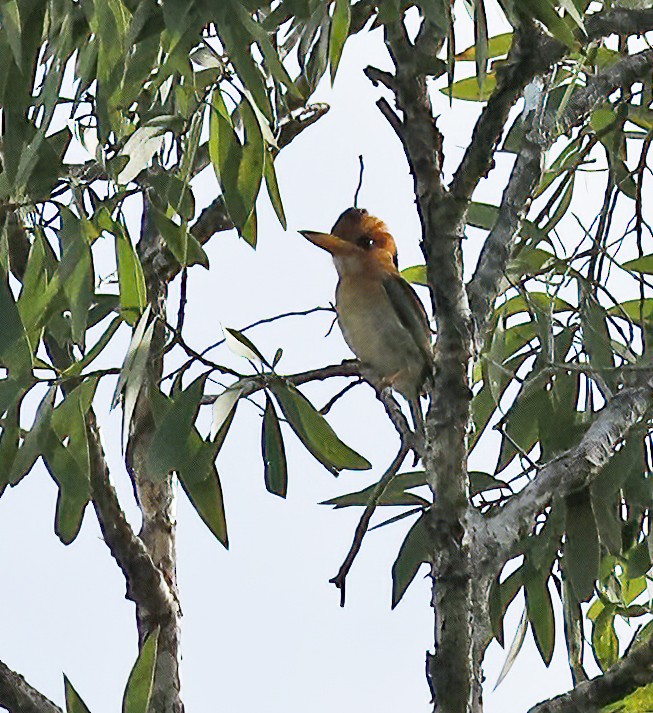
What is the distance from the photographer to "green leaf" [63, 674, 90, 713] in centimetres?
169

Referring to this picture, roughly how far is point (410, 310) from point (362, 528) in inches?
25.2

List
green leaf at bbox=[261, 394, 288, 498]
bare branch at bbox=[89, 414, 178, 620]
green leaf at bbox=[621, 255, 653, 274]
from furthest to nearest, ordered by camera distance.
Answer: green leaf at bbox=[621, 255, 653, 274] → bare branch at bbox=[89, 414, 178, 620] → green leaf at bbox=[261, 394, 288, 498]

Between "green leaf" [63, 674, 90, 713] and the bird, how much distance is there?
2.42 feet

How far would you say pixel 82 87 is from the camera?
163 cm

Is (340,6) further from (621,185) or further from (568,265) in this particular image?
(621,185)

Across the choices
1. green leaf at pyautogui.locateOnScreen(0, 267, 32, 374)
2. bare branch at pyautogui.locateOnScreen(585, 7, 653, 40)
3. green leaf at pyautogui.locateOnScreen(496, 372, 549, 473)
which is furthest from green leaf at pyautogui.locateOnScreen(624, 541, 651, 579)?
green leaf at pyautogui.locateOnScreen(0, 267, 32, 374)

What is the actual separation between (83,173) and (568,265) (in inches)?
32.2

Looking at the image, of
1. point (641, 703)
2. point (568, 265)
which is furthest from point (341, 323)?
point (641, 703)

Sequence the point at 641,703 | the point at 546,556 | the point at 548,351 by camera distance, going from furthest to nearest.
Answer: the point at 546,556 → the point at 548,351 → the point at 641,703

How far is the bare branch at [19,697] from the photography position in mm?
1813

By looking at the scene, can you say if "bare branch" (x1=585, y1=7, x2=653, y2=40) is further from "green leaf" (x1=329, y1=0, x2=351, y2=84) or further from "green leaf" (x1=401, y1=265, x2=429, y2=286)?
"green leaf" (x1=401, y1=265, x2=429, y2=286)

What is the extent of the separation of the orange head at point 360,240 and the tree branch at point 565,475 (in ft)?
1.95

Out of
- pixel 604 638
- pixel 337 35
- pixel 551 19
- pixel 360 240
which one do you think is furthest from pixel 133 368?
pixel 604 638

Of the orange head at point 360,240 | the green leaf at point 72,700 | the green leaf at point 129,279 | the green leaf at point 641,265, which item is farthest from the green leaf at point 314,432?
the green leaf at point 641,265
